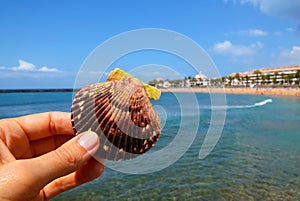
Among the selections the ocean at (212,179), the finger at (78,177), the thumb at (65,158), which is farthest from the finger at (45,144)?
the ocean at (212,179)

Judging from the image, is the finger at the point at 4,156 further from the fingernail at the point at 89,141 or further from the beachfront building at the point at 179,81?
the beachfront building at the point at 179,81

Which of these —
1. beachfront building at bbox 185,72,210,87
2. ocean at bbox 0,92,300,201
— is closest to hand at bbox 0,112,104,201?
beachfront building at bbox 185,72,210,87

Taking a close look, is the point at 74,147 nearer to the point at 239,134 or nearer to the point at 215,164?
the point at 215,164

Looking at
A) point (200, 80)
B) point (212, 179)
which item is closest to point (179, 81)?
point (200, 80)

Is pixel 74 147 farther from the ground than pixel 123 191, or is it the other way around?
pixel 74 147

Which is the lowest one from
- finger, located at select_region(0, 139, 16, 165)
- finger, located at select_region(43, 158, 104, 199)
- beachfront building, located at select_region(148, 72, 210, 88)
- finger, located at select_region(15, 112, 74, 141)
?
finger, located at select_region(43, 158, 104, 199)

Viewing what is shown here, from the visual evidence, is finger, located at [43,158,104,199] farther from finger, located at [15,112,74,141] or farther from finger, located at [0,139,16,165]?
finger, located at [0,139,16,165]

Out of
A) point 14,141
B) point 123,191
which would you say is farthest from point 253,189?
point 14,141
